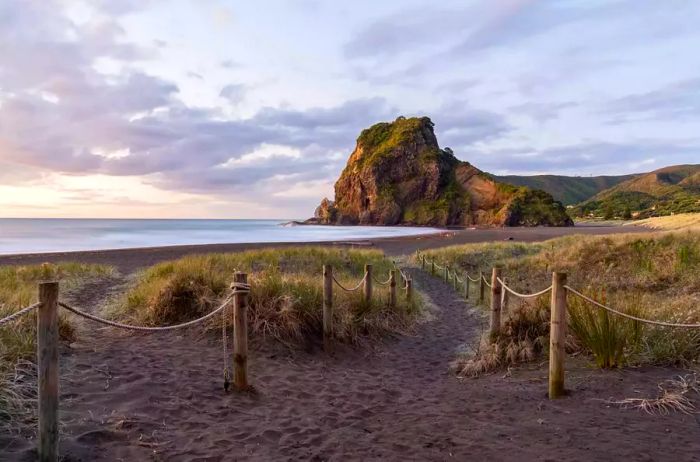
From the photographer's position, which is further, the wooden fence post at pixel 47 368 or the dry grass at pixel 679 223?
the dry grass at pixel 679 223

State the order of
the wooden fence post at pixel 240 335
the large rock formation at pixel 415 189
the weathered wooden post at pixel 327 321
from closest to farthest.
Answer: the wooden fence post at pixel 240 335, the weathered wooden post at pixel 327 321, the large rock formation at pixel 415 189

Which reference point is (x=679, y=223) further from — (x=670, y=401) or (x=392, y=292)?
(x=670, y=401)

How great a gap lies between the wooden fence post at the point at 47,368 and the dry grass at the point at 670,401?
186 inches

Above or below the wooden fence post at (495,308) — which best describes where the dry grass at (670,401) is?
below

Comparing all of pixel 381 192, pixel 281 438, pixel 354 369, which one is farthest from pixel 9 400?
pixel 381 192

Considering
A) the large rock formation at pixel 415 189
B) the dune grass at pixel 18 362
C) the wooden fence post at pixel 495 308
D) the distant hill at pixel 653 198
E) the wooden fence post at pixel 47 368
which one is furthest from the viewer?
the large rock formation at pixel 415 189

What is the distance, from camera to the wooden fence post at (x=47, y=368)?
10.9ft

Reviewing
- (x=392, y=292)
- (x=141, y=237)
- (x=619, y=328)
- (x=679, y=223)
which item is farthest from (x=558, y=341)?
(x=141, y=237)

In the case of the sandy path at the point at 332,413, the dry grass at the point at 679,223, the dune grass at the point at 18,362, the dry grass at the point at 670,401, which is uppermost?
the dry grass at the point at 679,223

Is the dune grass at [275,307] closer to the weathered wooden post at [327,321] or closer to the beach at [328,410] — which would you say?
the weathered wooden post at [327,321]

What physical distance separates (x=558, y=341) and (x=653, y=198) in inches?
6208

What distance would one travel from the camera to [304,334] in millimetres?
7754

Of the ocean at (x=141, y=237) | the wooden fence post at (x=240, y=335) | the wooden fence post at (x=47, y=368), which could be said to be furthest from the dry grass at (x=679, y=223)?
the wooden fence post at (x=47, y=368)

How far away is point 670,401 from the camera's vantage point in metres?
4.52
